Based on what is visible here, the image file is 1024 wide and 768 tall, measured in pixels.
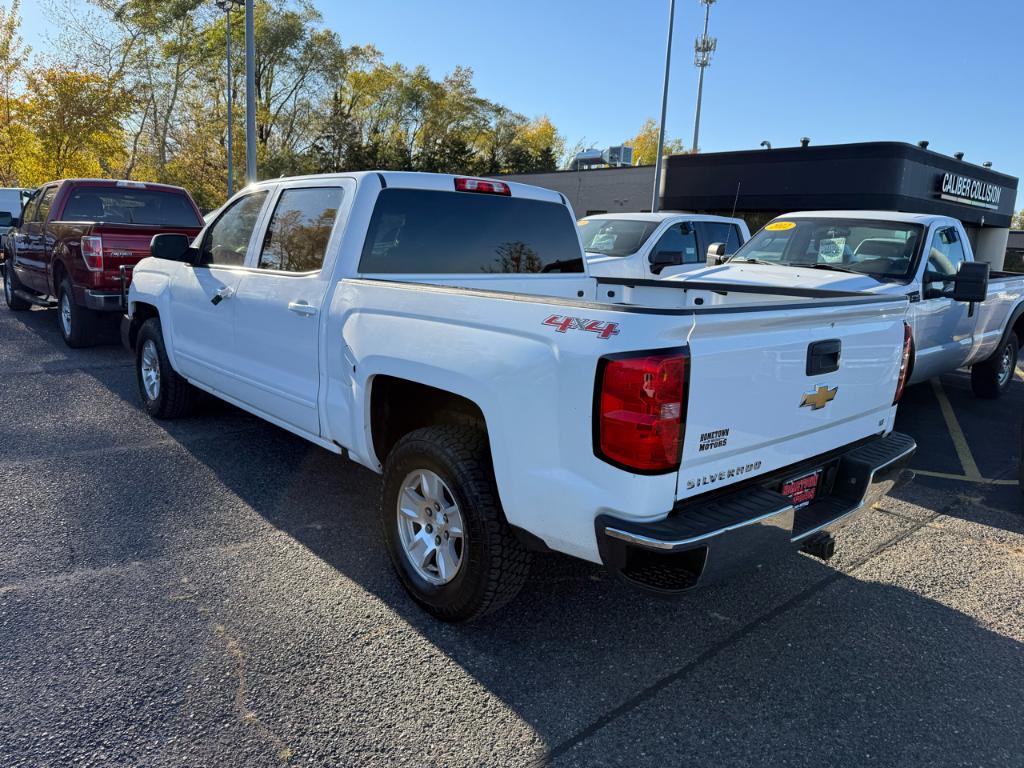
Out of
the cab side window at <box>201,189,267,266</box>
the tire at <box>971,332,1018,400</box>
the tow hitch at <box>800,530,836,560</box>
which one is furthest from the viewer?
the tire at <box>971,332,1018,400</box>

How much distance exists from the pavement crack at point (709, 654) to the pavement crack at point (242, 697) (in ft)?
2.74

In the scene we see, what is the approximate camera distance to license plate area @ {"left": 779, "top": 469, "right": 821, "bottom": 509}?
2957mm

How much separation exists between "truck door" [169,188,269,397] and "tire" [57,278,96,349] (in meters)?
3.89

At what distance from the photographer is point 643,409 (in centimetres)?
236

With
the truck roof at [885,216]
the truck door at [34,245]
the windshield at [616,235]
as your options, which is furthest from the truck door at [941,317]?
the truck door at [34,245]

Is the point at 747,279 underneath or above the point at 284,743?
above

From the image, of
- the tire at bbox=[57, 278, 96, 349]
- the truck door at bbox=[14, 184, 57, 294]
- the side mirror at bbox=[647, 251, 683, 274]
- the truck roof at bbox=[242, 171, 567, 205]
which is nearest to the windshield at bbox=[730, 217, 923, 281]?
the side mirror at bbox=[647, 251, 683, 274]

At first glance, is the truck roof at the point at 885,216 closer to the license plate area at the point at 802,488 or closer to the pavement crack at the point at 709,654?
the pavement crack at the point at 709,654

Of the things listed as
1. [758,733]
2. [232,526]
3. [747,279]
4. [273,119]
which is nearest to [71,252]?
[232,526]

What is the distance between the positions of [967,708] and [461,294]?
2.49 meters

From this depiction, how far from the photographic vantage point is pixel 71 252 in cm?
834

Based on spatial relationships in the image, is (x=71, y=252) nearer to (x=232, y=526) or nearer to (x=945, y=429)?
(x=232, y=526)

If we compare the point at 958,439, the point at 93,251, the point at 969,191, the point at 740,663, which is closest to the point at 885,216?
the point at 958,439

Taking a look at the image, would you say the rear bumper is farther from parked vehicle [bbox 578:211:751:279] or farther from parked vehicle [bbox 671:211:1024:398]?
parked vehicle [bbox 578:211:751:279]
